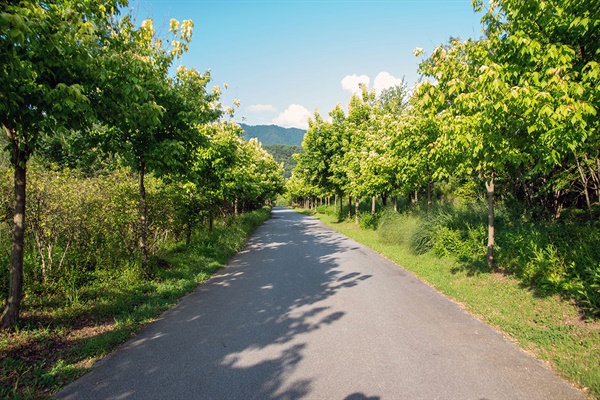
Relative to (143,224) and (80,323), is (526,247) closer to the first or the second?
(80,323)

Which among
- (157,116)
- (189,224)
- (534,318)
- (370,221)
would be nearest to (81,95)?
(157,116)

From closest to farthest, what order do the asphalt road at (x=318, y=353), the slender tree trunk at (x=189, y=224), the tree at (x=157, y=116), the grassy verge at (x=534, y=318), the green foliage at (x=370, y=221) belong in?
the asphalt road at (x=318, y=353)
the grassy verge at (x=534, y=318)
the tree at (x=157, y=116)
the slender tree trunk at (x=189, y=224)
the green foliage at (x=370, y=221)

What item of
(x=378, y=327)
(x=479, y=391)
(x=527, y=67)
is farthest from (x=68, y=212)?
(x=527, y=67)

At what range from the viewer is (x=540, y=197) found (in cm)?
1141

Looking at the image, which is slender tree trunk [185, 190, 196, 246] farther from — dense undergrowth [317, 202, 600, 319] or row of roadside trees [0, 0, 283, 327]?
dense undergrowth [317, 202, 600, 319]

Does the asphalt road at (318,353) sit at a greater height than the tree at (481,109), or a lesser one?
lesser

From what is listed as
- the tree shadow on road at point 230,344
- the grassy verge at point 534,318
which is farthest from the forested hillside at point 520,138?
the tree shadow on road at point 230,344

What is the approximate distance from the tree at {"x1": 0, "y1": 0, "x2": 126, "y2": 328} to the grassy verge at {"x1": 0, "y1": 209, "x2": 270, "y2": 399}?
0.57m

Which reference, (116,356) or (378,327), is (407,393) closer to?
(378,327)

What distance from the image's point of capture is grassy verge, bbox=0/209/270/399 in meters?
3.63

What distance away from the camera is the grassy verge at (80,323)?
3.63 meters

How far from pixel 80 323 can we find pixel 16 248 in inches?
57.5

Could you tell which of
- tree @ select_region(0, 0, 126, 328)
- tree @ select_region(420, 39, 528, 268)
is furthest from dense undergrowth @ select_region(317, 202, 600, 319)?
tree @ select_region(0, 0, 126, 328)

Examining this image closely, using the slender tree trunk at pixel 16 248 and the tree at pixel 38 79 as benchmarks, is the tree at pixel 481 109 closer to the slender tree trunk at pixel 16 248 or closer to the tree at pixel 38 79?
the tree at pixel 38 79
